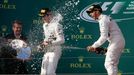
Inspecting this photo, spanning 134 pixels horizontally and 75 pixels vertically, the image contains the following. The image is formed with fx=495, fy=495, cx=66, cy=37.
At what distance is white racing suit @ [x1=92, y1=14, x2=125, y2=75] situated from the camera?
8422 millimetres

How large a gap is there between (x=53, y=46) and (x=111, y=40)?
46.5 inches

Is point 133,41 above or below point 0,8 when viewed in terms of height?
below

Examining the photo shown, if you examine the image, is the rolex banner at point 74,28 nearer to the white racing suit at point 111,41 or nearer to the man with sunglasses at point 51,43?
the man with sunglasses at point 51,43

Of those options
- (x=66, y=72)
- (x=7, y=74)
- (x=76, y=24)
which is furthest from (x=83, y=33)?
(x=7, y=74)

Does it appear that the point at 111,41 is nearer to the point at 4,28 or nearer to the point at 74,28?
the point at 74,28

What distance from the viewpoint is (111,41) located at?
340 inches

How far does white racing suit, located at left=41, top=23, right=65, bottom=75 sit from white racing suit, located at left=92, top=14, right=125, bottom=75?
87 centimetres

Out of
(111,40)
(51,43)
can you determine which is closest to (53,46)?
(51,43)

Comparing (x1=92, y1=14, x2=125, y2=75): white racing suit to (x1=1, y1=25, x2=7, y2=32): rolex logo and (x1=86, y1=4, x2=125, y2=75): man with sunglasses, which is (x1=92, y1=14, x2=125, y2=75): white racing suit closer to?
(x1=86, y1=4, x2=125, y2=75): man with sunglasses

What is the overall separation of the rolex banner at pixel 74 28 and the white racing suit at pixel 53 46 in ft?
7.53

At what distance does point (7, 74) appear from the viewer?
11.5 m

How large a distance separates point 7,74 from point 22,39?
35.5 inches

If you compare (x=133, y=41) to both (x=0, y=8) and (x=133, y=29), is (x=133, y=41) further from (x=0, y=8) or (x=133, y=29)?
(x=0, y=8)

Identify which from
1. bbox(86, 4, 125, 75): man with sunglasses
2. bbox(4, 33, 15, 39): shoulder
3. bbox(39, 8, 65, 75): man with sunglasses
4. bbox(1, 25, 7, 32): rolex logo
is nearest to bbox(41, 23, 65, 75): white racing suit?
bbox(39, 8, 65, 75): man with sunglasses
